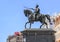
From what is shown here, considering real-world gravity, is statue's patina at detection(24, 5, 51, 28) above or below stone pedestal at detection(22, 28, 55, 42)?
above

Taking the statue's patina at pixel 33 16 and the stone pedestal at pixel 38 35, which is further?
the statue's patina at pixel 33 16

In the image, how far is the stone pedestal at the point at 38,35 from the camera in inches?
1772

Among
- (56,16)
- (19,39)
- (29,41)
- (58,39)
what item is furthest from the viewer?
(19,39)

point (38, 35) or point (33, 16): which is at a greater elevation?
point (33, 16)

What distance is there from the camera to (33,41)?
4503 cm

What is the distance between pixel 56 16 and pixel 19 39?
67.4 feet

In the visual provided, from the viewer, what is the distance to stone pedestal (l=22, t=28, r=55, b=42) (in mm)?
45000

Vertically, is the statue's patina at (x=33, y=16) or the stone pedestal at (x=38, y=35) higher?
the statue's patina at (x=33, y=16)

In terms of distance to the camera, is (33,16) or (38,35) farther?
(33,16)

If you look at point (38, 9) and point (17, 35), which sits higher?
point (38, 9)

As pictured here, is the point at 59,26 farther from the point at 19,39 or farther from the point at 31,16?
the point at 31,16

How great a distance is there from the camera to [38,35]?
45.2 metres

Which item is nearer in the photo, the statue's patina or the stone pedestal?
the stone pedestal

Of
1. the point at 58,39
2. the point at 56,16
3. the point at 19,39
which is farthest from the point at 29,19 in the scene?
the point at 19,39
